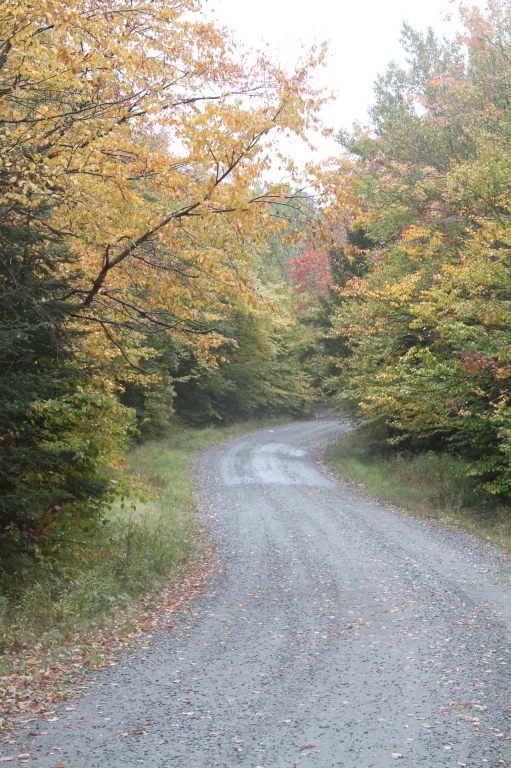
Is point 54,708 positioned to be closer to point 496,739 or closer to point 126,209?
point 496,739

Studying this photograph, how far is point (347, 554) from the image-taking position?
10.7 metres

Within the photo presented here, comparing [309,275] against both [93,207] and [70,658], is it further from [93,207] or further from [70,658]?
[70,658]

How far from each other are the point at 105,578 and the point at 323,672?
349 centimetres

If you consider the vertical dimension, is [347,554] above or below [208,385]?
below

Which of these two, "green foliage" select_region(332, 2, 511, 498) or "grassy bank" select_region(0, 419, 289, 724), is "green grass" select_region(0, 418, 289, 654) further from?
"green foliage" select_region(332, 2, 511, 498)

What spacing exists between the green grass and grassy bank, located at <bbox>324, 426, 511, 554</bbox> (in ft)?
18.0

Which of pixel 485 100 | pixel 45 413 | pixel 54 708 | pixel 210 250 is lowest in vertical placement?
pixel 54 708

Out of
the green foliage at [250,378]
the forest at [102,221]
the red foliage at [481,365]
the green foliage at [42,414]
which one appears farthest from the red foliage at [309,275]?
the green foliage at [42,414]

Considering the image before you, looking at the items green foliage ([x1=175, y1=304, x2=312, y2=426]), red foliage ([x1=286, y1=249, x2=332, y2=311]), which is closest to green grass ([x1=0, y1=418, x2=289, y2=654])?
green foliage ([x1=175, y1=304, x2=312, y2=426])

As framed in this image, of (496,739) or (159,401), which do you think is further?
(159,401)

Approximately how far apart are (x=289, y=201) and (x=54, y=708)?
18.0 feet

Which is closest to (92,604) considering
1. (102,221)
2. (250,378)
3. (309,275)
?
(102,221)

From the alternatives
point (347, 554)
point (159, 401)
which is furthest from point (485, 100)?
point (347, 554)

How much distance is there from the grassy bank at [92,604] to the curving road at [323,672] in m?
0.40
